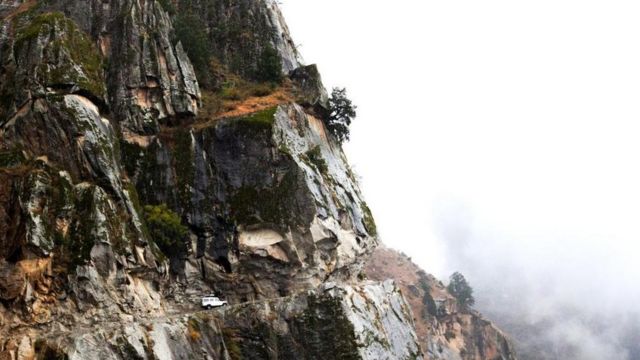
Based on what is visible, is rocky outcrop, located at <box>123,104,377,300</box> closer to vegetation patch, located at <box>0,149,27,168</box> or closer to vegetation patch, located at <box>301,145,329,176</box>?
vegetation patch, located at <box>301,145,329,176</box>

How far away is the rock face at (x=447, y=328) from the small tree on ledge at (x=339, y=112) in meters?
81.8

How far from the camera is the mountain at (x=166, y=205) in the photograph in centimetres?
3161

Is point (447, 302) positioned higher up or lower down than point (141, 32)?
lower down

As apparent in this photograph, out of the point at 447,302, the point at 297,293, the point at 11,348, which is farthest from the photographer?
the point at 447,302

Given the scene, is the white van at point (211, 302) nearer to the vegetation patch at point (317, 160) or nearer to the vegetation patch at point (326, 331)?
the vegetation patch at point (326, 331)

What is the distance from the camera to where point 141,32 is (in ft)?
156

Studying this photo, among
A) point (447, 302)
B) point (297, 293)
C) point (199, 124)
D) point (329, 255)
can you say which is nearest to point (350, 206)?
point (329, 255)

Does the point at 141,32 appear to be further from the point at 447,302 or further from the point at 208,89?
the point at 447,302

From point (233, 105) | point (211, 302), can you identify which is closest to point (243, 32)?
point (233, 105)

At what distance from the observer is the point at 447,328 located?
5394 inches

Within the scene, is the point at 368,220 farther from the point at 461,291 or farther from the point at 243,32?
the point at 461,291

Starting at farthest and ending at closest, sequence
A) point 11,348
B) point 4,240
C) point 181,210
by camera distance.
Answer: point 181,210, point 4,240, point 11,348

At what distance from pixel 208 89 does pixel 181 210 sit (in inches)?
565

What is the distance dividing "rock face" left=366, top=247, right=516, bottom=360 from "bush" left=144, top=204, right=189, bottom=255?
94236 mm
